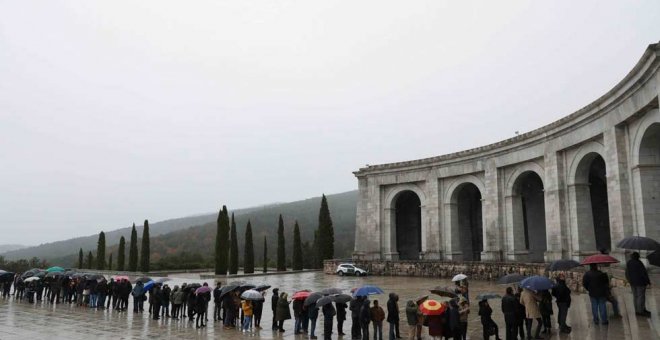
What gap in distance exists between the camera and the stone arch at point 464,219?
34875mm

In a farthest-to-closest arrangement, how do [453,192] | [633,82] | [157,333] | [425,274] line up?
1. [453,192]
2. [425,274]
3. [633,82]
4. [157,333]

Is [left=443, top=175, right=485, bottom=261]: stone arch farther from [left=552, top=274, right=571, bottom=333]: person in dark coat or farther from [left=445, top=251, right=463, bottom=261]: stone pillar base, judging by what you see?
[left=552, top=274, right=571, bottom=333]: person in dark coat

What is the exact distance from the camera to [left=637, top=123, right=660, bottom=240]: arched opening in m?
19.0

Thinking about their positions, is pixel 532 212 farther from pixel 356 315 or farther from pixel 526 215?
pixel 356 315

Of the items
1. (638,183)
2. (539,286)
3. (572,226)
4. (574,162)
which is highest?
(574,162)

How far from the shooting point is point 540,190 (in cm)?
3269

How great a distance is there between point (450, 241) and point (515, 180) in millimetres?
6981

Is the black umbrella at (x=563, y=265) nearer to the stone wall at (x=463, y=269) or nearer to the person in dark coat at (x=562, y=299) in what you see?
the person in dark coat at (x=562, y=299)

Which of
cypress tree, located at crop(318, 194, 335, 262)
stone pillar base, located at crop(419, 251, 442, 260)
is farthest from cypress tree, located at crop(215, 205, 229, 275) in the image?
stone pillar base, located at crop(419, 251, 442, 260)

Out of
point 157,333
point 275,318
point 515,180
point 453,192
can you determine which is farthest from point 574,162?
point 157,333

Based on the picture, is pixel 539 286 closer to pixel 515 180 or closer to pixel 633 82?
pixel 633 82

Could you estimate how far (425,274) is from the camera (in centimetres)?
3322

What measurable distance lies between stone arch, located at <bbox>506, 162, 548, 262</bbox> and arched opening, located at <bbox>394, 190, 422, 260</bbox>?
10.8m

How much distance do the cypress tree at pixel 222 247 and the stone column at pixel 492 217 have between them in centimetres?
2029
